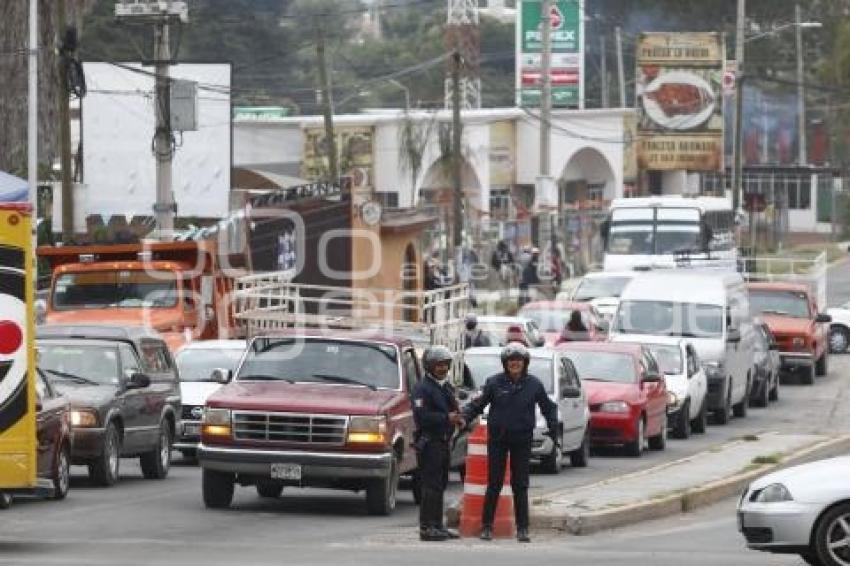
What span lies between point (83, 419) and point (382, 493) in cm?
369

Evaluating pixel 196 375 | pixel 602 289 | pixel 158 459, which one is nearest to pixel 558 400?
pixel 158 459

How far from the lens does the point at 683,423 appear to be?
34.0 metres

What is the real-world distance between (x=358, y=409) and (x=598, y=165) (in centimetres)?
7570

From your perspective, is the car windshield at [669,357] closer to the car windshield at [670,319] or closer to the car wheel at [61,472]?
the car windshield at [670,319]

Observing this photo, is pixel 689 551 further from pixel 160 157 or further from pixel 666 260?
pixel 666 260

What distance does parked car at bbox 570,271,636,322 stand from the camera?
48.8 meters

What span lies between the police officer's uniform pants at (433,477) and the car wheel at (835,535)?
3624 millimetres

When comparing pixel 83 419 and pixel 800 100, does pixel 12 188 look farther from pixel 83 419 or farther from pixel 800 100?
pixel 800 100

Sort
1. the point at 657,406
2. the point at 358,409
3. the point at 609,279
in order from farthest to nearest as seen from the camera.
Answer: the point at 609,279 → the point at 657,406 → the point at 358,409

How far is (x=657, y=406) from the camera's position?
101 feet

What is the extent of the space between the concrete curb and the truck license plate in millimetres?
1457

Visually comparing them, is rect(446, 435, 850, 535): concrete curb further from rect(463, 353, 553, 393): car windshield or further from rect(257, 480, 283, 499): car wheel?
rect(257, 480, 283, 499): car wheel

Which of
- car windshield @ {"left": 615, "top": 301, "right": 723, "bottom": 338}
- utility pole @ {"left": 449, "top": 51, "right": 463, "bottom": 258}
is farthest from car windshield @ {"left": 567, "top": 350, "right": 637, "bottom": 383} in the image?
utility pole @ {"left": 449, "top": 51, "right": 463, "bottom": 258}

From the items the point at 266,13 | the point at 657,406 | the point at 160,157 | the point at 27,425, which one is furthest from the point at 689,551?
the point at 266,13
